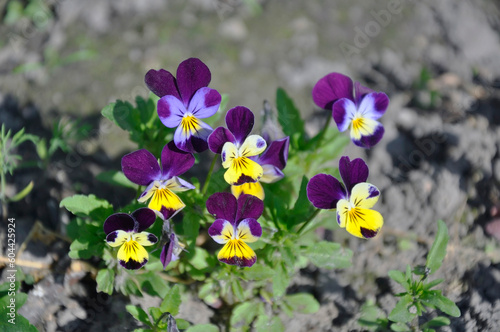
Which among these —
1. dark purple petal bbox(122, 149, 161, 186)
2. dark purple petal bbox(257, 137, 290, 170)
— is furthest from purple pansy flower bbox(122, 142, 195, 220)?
dark purple petal bbox(257, 137, 290, 170)

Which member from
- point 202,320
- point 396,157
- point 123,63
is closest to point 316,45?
point 396,157

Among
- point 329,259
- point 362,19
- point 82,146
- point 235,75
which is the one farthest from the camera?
point 362,19

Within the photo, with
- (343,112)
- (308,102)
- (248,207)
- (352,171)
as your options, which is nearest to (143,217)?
(248,207)

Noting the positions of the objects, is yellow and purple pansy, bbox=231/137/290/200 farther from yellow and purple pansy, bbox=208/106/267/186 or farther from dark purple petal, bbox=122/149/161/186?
dark purple petal, bbox=122/149/161/186

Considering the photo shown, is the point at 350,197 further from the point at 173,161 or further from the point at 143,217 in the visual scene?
the point at 143,217

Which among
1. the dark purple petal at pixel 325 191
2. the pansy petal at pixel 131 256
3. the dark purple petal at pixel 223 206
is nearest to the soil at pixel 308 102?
the pansy petal at pixel 131 256

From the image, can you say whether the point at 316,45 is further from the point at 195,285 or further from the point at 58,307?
the point at 58,307
